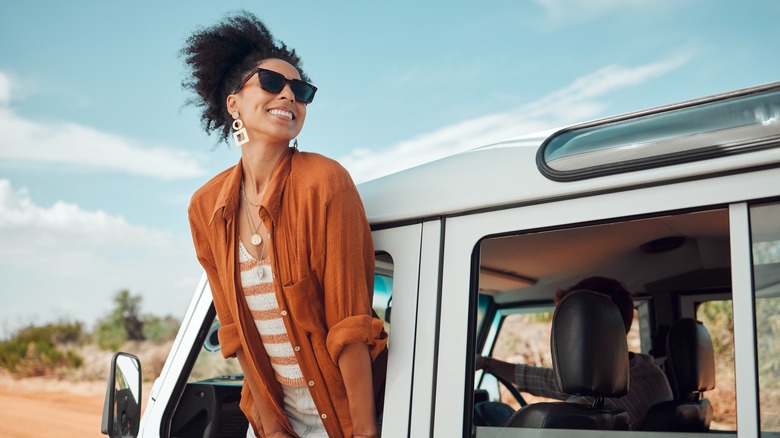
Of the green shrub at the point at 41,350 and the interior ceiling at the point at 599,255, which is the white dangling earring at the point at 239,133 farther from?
the green shrub at the point at 41,350

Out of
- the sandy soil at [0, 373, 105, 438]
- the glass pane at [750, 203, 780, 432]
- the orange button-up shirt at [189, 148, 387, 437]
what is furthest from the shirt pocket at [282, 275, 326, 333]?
the sandy soil at [0, 373, 105, 438]

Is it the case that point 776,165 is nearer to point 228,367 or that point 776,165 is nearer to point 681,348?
point 681,348

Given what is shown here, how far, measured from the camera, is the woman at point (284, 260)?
7.27 feet

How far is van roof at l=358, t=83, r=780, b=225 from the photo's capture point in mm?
1753

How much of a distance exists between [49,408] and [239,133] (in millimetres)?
19713

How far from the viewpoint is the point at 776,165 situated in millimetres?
1668

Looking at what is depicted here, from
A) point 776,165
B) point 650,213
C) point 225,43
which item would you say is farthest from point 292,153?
point 776,165

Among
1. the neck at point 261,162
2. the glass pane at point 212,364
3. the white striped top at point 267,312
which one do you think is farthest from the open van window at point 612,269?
the glass pane at point 212,364

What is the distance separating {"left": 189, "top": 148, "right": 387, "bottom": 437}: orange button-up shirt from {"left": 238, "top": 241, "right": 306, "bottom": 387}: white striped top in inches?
1.0

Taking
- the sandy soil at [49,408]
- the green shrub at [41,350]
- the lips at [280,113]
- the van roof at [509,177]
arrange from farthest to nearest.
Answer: the green shrub at [41,350], the sandy soil at [49,408], the lips at [280,113], the van roof at [509,177]

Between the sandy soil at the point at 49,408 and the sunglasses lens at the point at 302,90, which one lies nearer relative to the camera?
the sunglasses lens at the point at 302,90

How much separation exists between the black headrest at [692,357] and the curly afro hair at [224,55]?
1.82 metres

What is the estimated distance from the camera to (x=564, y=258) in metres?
3.19

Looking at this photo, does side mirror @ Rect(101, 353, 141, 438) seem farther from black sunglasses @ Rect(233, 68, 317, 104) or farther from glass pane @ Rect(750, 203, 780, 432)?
glass pane @ Rect(750, 203, 780, 432)
